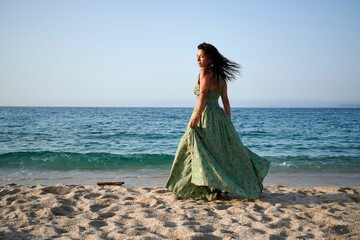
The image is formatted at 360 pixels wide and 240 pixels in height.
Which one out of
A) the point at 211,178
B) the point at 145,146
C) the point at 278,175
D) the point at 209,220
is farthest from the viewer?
the point at 145,146

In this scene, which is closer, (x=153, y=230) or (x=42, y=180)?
(x=153, y=230)

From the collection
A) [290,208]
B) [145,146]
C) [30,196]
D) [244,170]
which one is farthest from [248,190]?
[145,146]

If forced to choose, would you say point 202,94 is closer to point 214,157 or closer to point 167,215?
point 214,157

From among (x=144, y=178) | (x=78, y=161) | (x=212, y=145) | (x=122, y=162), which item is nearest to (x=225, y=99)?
(x=212, y=145)

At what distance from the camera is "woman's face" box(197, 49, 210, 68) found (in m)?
3.88

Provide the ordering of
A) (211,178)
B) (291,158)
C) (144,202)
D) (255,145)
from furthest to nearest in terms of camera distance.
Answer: (255,145), (291,158), (144,202), (211,178)

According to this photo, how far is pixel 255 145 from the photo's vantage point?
13.8m

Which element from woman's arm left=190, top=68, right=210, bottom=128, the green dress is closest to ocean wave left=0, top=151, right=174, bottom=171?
the green dress

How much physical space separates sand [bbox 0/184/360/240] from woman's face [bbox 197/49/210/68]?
5.62ft

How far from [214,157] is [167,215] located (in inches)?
38.2

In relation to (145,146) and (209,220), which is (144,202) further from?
(145,146)

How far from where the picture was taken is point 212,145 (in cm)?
392

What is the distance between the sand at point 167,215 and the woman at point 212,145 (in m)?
0.20

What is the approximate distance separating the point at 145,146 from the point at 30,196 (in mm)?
8857
